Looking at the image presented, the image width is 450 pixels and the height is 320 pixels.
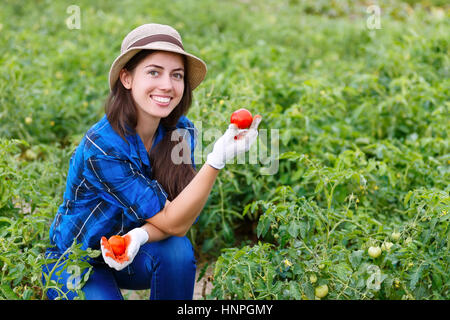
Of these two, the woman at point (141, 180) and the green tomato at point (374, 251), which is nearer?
the woman at point (141, 180)

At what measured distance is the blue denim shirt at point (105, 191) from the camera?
6.30 ft

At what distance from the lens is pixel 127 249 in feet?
6.10

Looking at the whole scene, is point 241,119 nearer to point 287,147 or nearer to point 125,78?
point 125,78

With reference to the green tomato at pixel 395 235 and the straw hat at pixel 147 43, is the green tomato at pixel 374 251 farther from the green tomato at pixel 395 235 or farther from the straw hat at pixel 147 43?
the straw hat at pixel 147 43

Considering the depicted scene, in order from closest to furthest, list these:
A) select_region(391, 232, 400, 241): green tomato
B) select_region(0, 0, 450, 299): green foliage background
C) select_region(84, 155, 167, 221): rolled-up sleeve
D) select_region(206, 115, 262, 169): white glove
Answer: select_region(206, 115, 262, 169): white glove < select_region(84, 155, 167, 221): rolled-up sleeve < select_region(0, 0, 450, 299): green foliage background < select_region(391, 232, 400, 241): green tomato

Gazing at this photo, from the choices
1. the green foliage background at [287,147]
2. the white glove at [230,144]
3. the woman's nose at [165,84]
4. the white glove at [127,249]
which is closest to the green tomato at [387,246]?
the green foliage background at [287,147]

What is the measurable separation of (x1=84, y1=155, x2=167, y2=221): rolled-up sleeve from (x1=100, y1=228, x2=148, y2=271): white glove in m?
0.07

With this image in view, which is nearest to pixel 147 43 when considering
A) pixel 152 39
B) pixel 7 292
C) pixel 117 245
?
pixel 152 39

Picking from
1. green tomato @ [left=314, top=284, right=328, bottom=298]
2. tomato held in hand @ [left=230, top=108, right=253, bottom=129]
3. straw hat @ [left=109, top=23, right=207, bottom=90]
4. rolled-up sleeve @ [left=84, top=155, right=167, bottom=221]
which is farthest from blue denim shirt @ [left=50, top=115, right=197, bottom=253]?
green tomato @ [left=314, top=284, right=328, bottom=298]

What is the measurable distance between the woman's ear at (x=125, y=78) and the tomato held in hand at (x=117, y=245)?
1.95 feet

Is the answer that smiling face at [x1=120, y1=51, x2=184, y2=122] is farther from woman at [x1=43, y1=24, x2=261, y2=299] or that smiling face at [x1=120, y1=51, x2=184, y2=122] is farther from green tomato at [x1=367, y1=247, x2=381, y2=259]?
green tomato at [x1=367, y1=247, x2=381, y2=259]

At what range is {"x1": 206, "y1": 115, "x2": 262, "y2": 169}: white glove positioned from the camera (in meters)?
1.81

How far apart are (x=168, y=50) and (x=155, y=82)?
5.1 inches

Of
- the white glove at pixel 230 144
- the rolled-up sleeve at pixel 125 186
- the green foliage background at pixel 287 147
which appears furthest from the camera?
the green foliage background at pixel 287 147
